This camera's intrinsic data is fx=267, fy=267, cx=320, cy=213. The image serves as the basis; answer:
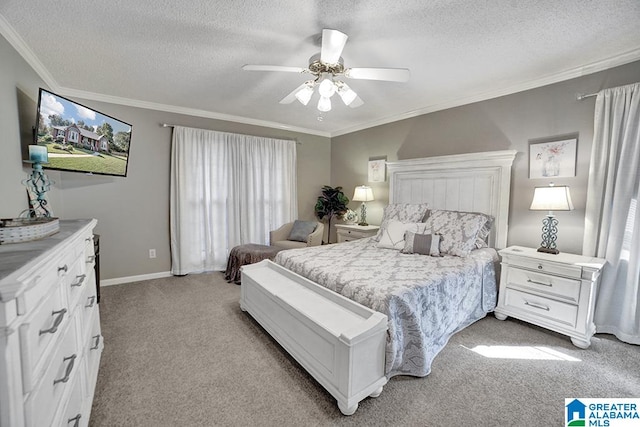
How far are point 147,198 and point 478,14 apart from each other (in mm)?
4159

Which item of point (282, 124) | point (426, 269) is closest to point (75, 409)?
point (426, 269)

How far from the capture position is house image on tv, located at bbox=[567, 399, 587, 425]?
1568 millimetres

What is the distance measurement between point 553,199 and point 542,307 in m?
0.99

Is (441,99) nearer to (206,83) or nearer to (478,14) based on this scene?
(478,14)

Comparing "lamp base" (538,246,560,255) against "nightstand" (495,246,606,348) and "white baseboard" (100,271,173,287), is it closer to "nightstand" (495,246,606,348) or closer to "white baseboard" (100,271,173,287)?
"nightstand" (495,246,606,348)

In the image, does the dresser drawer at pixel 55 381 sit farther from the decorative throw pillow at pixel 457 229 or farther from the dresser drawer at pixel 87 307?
the decorative throw pillow at pixel 457 229

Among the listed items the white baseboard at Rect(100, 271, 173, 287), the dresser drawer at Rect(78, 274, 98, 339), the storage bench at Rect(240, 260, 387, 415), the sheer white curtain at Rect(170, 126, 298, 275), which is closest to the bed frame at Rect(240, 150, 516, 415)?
→ the storage bench at Rect(240, 260, 387, 415)

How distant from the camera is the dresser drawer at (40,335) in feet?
2.44

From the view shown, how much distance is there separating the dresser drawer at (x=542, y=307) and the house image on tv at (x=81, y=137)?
14.3ft

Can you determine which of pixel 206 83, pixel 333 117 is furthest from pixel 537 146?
pixel 206 83

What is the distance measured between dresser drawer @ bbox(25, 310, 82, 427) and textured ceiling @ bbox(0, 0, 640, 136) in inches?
78.7

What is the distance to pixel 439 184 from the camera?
140 inches

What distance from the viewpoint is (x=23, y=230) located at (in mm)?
1146

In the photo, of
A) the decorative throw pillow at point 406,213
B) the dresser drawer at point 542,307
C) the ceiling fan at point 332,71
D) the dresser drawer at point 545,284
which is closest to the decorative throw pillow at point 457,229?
the decorative throw pillow at point 406,213
